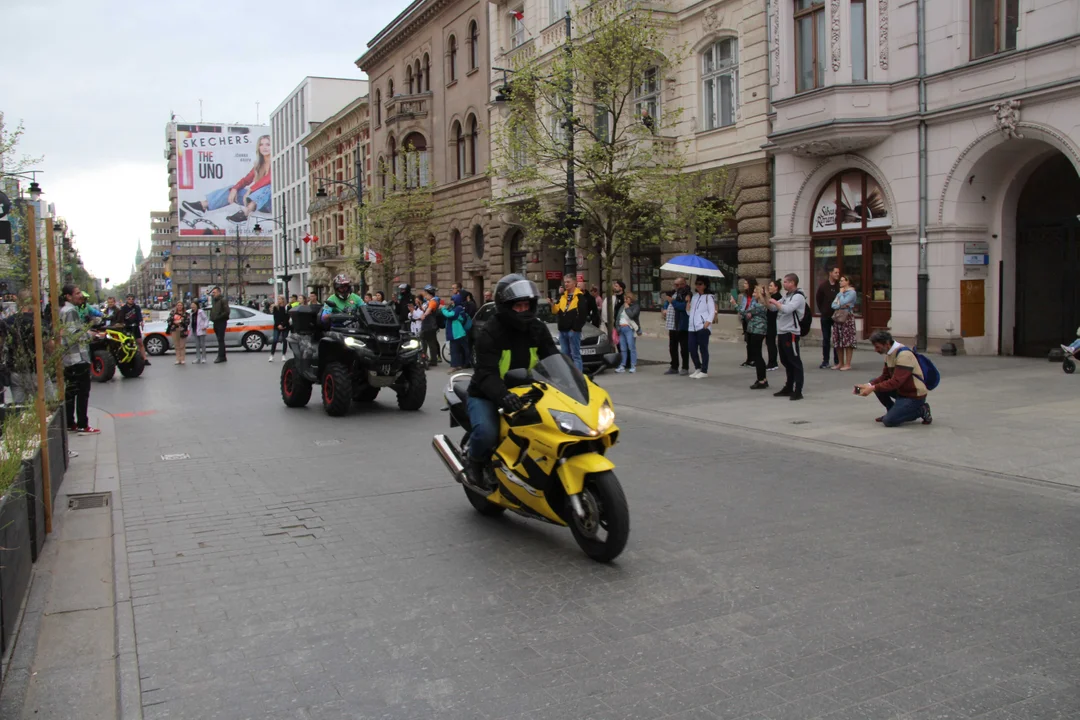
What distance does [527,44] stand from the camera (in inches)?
1206

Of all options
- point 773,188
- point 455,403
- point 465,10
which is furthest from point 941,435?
point 465,10

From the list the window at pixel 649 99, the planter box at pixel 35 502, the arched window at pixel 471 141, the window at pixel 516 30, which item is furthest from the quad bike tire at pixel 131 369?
the arched window at pixel 471 141

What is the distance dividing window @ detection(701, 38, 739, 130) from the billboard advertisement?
7075 centimetres

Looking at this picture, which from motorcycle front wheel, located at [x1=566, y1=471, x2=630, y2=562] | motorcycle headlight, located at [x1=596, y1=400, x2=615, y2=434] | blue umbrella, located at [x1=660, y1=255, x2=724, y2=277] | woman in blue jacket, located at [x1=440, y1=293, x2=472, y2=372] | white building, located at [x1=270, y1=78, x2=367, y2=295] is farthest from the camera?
white building, located at [x1=270, y1=78, x2=367, y2=295]

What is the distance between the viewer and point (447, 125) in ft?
135

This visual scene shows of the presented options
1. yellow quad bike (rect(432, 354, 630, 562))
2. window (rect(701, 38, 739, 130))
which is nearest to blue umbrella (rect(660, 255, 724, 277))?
window (rect(701, 38, 739, 130))

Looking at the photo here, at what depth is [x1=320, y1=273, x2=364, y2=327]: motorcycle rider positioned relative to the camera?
511 inches

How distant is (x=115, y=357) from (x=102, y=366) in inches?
30.4

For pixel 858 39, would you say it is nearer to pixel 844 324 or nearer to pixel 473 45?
pixel 844 324

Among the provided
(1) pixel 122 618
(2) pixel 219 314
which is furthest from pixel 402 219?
(1) pixel 122 618

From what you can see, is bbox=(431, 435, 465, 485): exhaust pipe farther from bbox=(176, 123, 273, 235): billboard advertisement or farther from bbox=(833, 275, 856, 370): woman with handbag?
bbox=(176, 123, 273, 235): billboard advertisement

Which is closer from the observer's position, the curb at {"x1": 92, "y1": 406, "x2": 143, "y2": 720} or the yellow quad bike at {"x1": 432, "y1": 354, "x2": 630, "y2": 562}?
the curb at {"x1": 92, "y1": 406, "x2": 143, "y2": 720}

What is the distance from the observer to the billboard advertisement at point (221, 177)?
88625mm

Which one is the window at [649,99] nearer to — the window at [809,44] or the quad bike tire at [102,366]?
the window at [809,44]
